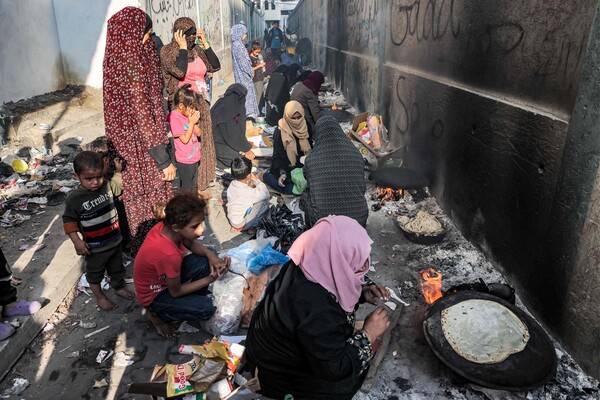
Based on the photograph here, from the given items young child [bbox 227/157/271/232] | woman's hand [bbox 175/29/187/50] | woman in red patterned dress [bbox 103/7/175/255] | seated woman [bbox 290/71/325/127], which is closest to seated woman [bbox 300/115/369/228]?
young child [bbox 227/157/271/232]

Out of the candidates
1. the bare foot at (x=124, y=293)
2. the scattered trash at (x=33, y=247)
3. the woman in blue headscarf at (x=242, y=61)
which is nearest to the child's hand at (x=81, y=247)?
the bare foot at (x=124, y=293)

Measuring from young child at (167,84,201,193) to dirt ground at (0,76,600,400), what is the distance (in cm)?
96

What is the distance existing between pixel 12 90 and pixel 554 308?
877cm

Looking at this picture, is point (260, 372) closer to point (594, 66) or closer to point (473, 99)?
point (594, 66)

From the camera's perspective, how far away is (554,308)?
125 inches

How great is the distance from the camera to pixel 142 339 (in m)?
3.29

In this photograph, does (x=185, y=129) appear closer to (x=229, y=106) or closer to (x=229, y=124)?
(x=229, y=124)

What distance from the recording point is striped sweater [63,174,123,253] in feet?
10.5

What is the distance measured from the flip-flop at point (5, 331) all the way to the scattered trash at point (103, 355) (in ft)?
2.10

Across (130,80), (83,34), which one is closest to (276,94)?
(83,34)

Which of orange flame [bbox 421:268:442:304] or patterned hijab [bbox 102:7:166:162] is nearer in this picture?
patterned hijab [bbox 102:7:166:162]

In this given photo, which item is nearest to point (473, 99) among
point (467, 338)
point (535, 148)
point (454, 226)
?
point (535, 148)

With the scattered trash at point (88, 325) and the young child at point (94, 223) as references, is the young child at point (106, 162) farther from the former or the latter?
the scattered trash at point (88, 325)

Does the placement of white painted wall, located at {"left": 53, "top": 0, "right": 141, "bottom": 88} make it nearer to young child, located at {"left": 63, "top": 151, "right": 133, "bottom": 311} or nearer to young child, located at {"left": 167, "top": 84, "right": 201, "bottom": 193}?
young child, located at {"left": 167, "top": 84, "right": 201, "bottom": 193}
